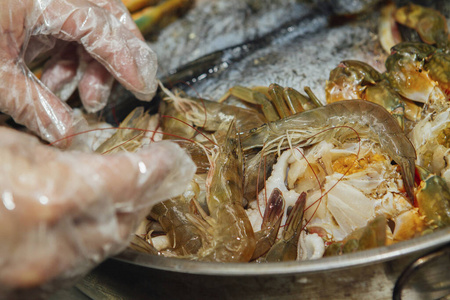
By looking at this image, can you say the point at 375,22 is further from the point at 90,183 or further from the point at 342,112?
A: the point at 90,183

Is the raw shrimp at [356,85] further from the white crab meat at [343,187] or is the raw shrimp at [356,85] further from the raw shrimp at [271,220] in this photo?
the raw shrimp at [271,220]

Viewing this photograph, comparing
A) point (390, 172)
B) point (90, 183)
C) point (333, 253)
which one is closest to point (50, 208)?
point (90, 183)

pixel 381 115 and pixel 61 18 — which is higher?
pixel 61 18

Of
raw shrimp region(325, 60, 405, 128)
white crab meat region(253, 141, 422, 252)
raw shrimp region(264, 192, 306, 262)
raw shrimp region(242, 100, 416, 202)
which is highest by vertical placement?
raw shrimp region(325, 60, 405, 128)

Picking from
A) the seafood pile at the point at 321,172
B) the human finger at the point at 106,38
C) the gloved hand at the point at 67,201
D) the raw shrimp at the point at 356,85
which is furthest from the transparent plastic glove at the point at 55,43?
the raw shrimp at the point at 356,85

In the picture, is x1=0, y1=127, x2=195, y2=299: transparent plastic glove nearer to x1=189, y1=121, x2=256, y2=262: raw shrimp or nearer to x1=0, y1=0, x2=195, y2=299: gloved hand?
x1=0, y1=0, x2=195, y2=299: gloved hand

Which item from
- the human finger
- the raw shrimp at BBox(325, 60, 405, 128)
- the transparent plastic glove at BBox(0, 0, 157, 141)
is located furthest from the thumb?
the raw shrimp at BBox(325, 60, 405, 128)

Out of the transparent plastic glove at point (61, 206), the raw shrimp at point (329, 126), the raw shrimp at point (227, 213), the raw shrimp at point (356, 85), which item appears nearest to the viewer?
the transparent plastic glove at point (61, 206)
